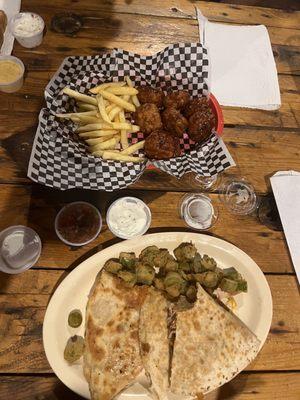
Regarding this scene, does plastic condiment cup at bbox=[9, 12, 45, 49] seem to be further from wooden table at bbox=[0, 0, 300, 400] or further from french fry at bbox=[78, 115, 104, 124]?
french fry at bbox=[78, 115, 104, 124]

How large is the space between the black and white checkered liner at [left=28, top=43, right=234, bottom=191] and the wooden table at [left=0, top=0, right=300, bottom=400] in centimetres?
18

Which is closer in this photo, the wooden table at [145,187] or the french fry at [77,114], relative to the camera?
the wooden table at [145,187]

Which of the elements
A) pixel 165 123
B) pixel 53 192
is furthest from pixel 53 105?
pixel 165 123

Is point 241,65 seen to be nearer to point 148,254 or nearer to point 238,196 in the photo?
point 238,196

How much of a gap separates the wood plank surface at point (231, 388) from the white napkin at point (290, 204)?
703mm

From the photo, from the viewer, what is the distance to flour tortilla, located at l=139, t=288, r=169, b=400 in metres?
2.11

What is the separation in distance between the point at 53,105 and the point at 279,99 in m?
1.87

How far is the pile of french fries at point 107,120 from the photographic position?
2.62 meters

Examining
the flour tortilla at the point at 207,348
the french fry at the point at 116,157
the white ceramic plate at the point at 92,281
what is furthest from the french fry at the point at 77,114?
the flour tortilla at the point at 207,348

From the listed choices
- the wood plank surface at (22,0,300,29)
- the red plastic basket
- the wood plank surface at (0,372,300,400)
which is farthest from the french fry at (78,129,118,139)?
the wood plank surface at (0,372,300,400)

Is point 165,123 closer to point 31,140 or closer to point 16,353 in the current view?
point 31,140

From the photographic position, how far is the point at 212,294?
8.03 ft

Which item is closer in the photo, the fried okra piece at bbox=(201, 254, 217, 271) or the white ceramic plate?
the white ceramic plate

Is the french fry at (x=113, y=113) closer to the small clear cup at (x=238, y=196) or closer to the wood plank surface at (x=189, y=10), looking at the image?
the small clear cup at (x=238, y=196)
